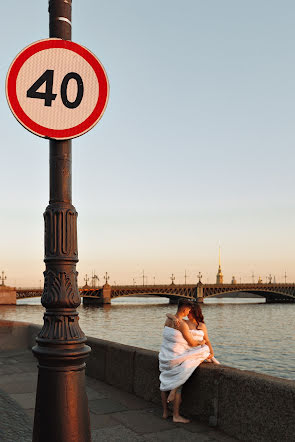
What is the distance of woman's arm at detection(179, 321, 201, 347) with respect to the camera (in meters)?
4.89

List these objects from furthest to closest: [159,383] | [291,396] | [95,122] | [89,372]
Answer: [89,372] → [159,383] → [291,396] → [95,122]

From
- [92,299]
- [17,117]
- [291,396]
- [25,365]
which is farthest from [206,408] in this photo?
[92,299]

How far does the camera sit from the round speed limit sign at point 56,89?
2.69 m

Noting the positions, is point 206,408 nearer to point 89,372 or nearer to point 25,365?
point 89,372

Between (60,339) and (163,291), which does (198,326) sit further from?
(163,291)

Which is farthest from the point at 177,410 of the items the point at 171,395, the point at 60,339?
the point at 60,339

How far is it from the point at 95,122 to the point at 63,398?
154 cm

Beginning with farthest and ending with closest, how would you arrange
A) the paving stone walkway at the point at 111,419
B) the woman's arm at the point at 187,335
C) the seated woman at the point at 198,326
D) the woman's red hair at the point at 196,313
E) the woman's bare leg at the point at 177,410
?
the woman's red hair at the point at 196,313, the seated woman at the point at 198,326, the woman's arm at the point at 187,335, the woman's bare leg at the point at 177,410, the paving stone walkway at the point at 111,419

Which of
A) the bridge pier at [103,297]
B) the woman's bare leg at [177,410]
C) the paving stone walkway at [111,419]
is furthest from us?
the bridge pier at [103,297]

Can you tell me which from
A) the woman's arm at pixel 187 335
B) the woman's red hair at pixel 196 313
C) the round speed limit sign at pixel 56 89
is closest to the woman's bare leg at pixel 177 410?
the woman's arm at pixel 187 335

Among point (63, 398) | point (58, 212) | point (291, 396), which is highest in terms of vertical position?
point (58, 212)

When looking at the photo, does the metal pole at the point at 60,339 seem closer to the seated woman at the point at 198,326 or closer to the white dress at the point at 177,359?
the white dress at the point at 177,359

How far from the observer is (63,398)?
8.54ft

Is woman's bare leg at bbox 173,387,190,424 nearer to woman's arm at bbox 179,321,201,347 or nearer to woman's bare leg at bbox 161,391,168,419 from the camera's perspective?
woman's bare leg at bbox 161,391,168,419
